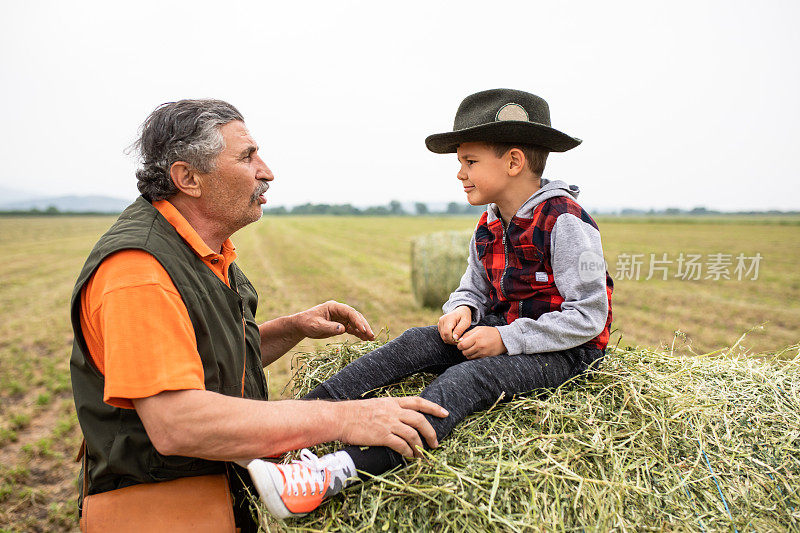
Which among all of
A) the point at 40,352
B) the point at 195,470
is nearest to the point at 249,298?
the point at 195,470

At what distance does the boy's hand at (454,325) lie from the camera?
2.25 meters

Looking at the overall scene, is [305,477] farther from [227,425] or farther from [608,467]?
[608,467]

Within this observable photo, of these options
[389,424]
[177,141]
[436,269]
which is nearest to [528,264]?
[389,424]

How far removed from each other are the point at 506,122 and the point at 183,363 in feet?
5.28

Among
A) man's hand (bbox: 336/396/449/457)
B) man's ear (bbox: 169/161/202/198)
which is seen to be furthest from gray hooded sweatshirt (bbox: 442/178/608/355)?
man's ear (bbox: 169/161/202/198)

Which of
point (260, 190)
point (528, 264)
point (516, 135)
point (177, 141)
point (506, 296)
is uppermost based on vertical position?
point (516, 135)

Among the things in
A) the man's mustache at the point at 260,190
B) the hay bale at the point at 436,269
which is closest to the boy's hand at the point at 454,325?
the man's mustache at the point at 260,190

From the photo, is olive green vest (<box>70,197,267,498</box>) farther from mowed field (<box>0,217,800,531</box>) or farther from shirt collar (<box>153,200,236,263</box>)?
mowed field (<box>0,217,800,531</box>)

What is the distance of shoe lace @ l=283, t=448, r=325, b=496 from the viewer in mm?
1521

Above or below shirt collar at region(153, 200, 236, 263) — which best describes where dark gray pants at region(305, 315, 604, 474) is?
below

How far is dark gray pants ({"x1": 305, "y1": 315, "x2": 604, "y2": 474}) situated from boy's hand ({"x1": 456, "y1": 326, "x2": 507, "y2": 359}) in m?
0.04

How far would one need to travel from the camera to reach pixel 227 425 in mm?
1549

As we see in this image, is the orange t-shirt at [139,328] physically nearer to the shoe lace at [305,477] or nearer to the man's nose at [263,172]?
the shoe lace at [305,477]

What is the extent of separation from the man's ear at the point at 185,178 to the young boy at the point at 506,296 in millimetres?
960
